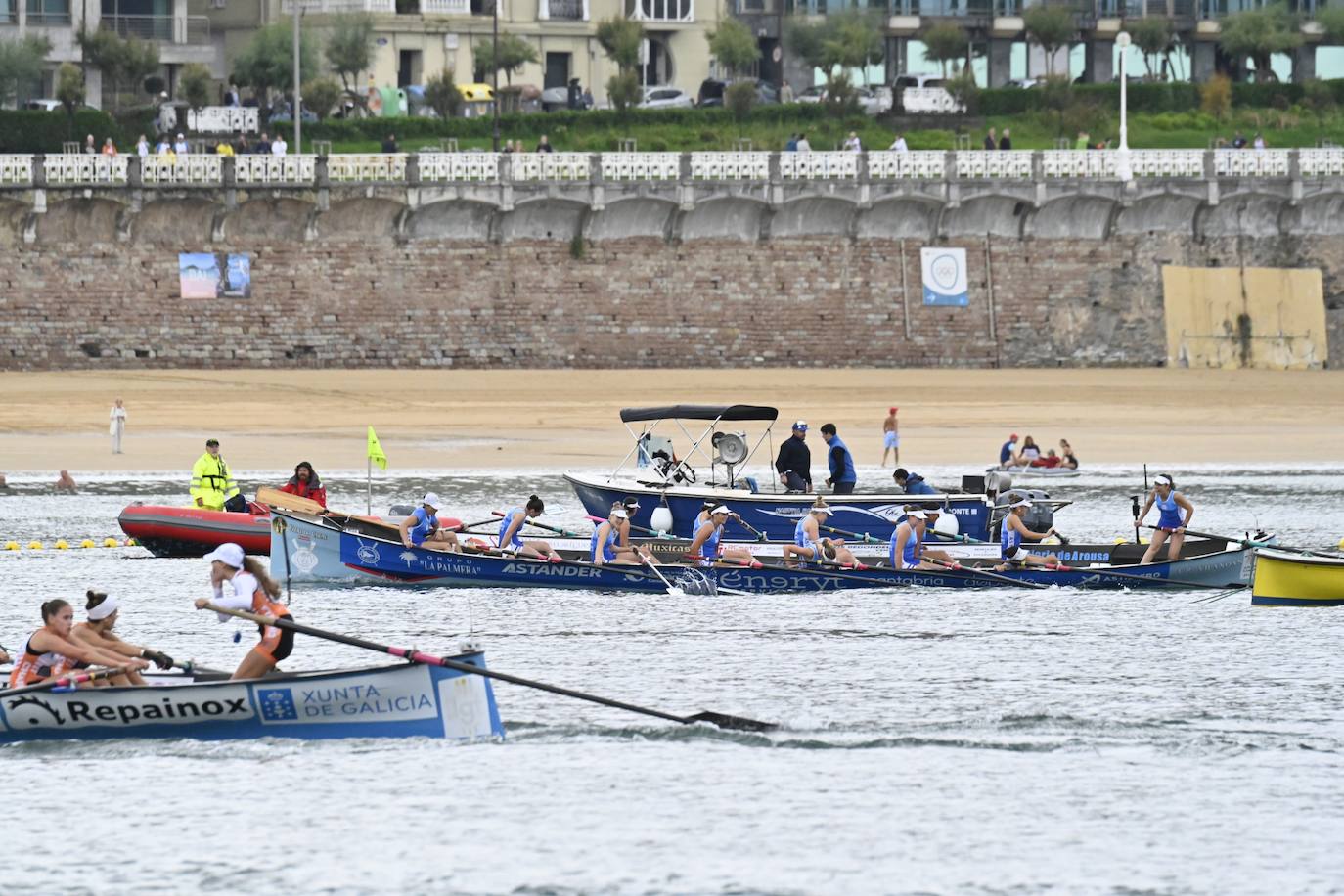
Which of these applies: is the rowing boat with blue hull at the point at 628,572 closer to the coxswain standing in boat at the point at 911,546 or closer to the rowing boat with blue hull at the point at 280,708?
the coxswain standing in boat at the point at 911,546

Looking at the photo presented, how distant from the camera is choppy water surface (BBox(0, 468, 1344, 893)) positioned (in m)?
16.0

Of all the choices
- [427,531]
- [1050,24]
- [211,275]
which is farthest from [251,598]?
[1050,24]

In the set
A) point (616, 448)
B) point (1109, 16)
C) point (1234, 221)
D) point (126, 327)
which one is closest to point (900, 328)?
point (1234, 221)

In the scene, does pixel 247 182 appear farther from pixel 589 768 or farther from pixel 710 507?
pixel 589 768

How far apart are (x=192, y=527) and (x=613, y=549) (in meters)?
6.07

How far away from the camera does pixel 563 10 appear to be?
70.0 meters

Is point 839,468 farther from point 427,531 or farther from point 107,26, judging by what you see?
point 107,26

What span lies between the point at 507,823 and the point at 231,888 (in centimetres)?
237

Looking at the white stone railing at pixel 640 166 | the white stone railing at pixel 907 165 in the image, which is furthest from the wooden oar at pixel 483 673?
the white stone railing at pixel 907 165

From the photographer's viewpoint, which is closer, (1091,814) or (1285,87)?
(1091,814)

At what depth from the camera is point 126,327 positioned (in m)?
51.4

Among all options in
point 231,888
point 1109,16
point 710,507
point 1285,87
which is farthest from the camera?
point 1109,16

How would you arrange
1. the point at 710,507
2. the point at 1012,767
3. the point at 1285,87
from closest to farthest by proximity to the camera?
the point at 1012,767
the point at 710,507
the point at 1285,87

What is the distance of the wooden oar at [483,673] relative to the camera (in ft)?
57.1
